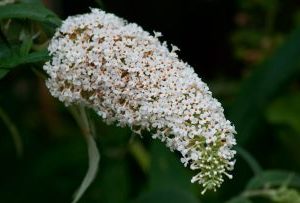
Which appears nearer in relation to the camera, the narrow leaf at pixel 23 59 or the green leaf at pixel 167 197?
the narrow leaf at pixel 23 59

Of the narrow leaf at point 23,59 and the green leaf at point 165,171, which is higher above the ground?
the green leaf at point 165,171

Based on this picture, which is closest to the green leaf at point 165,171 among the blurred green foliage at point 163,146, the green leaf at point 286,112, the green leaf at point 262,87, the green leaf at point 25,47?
the blurred green foliage at point 163,146

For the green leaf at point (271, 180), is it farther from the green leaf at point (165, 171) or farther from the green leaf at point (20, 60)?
the green leaf at point (20, 60)

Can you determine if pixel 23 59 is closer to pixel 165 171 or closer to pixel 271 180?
pixel 271 180

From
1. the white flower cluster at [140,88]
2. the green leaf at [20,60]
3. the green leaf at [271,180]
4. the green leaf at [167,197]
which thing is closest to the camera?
the white flower cluster at [140,88]

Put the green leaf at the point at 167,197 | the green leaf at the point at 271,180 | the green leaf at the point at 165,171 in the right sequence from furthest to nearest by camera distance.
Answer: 1. the green leaf at the point at 165,171
2. the green leaf at the point at 167,197
3. the green leaf at the point at 271,180

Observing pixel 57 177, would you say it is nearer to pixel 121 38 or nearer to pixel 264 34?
pixel 264 34
